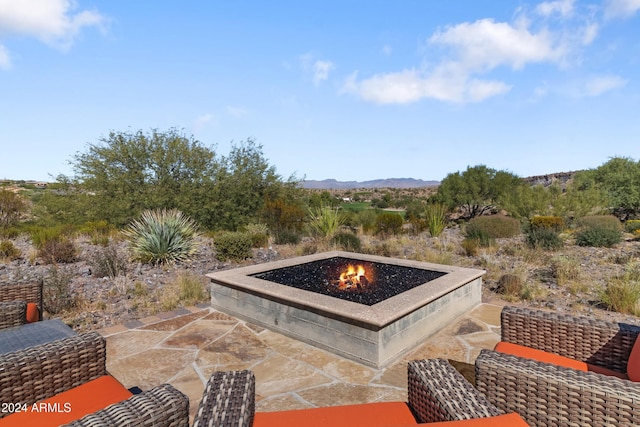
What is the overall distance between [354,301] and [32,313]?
305 cm

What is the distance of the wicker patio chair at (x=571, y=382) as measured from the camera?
1375 millimetres

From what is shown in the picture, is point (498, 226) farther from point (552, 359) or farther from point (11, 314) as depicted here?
point (11, 314)

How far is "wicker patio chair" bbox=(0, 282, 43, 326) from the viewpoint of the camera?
10.4ft

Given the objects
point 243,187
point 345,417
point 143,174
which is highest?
point 143,174

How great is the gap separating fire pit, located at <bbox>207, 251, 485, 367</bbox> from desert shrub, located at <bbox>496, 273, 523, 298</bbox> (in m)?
0.86

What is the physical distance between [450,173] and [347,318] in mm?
22916

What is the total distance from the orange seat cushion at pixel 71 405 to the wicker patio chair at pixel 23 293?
1706 mm

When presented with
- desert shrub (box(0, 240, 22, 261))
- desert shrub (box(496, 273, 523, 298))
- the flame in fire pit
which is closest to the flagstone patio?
the flame in fire pit


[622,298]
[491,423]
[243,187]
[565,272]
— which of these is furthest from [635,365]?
[243,187]

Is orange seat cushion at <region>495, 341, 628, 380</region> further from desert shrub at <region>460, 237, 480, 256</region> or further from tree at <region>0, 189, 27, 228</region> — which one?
tree at <region>0, 189, 27, 228</region>

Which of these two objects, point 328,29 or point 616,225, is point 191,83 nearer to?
point 328,29

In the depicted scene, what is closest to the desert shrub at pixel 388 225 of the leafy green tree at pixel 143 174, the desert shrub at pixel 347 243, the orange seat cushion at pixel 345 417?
the desert shrub at pixel 347 243

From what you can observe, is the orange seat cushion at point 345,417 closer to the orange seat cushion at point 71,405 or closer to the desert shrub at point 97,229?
the orange seat cushion at point 71,405

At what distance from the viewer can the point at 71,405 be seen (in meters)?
1.82
